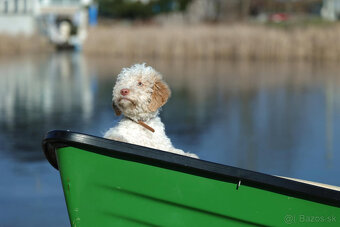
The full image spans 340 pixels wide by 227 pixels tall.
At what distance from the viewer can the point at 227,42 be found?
3322 centimetres

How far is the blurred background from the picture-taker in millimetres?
9422

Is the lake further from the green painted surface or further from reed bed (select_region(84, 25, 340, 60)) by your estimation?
reed bed (select_region(84, 25, 340, 60))

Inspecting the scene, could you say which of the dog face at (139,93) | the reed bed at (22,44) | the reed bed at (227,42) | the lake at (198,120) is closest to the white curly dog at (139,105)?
the dog face at (139,93)

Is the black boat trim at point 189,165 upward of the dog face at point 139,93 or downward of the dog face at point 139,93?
downward

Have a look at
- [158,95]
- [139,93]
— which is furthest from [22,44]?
[139,93]

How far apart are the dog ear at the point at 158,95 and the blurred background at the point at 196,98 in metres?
0.58

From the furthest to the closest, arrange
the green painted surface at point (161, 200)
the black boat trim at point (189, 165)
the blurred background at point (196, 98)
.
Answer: the blurred background at point (196, 98), the green painted surface at point (161, 200), the black boat trim at point (189, 165)

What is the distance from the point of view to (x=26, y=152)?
10.4 metres

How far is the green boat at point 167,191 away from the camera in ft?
15.0

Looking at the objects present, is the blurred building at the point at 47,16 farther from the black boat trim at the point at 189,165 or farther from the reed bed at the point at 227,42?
the black boat trim at the point at 189,165

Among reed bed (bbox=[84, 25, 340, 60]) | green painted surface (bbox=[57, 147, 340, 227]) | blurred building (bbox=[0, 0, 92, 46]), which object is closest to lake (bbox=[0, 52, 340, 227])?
green painted surface (bbox=[57, 147, 340, 227])

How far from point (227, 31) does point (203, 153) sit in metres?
22.8

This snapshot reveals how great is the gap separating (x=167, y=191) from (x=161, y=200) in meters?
0.11

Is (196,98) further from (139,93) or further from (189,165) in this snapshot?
(189,165)
